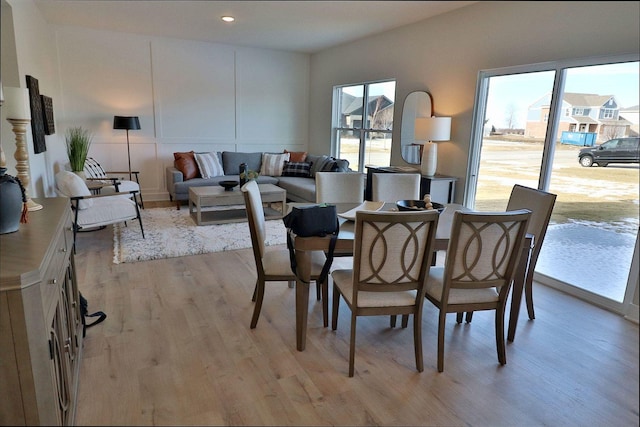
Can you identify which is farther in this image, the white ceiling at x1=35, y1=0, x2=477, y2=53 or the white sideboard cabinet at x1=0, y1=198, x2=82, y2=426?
the white ceiling at x1=35, y1=0, x2=477, y2=53

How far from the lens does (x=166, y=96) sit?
5.90m

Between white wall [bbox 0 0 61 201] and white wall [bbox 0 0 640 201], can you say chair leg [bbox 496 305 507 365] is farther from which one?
white wall [bbox 0 0 61 201]

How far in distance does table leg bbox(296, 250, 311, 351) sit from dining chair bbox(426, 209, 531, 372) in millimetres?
654

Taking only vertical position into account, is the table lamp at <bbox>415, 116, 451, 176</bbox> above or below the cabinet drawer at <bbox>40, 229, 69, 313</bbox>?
above

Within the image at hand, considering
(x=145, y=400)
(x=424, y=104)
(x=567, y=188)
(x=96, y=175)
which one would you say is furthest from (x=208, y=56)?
(x=145, y=400)

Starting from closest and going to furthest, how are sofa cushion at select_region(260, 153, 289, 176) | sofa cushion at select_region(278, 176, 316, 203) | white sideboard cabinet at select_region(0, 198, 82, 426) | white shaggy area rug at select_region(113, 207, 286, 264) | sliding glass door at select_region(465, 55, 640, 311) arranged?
white sideboard cabinet at select_region(0, 198, 82, 426) → sliding glass door at select_region(465, 55, 640, 311) → white shaggy area rug at select_region(113, 207, 286, 264) → sofa cushion at select_region(278, 176, 316, 203) → sofa cushion at select_region(260, 153, 289, 176)

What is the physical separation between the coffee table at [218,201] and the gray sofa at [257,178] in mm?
453

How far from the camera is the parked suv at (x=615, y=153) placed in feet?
4.32

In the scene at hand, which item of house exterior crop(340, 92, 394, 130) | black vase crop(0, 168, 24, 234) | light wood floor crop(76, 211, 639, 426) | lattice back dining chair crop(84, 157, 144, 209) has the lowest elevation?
light wood floor crop(76, 211, 639, 426)

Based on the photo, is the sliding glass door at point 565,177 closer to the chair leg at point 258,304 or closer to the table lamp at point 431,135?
the table lamp at point 431,135

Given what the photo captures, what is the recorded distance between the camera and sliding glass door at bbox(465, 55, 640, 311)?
1.66 metres

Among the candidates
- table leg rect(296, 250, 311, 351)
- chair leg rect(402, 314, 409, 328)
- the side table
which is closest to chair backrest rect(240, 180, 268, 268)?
table leg rect(296, 250, 311, 351)

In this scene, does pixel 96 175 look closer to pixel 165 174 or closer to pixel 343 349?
pixel 165 174

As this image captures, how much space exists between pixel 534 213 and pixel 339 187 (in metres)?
1.41
